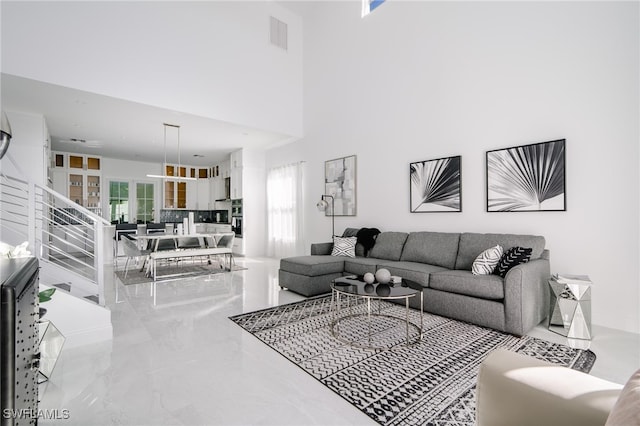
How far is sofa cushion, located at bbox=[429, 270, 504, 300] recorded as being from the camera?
9.80 feet

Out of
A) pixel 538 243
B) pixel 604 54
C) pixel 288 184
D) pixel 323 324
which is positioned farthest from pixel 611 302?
pixel 288 184

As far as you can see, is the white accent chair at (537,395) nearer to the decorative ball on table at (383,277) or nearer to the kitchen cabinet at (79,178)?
the decorative ball on table at (383,277)

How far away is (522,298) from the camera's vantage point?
2.84 m

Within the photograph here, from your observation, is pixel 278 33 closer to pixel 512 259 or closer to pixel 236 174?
pixel 236 174

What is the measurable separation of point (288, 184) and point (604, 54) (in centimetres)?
578

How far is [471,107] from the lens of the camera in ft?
13.7

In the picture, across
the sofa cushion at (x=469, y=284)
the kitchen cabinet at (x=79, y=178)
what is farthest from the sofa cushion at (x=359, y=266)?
the kitchen cabinet at (x=79, y=178)

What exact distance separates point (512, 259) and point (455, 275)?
57cm

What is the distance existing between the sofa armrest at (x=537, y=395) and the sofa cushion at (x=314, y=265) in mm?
3117

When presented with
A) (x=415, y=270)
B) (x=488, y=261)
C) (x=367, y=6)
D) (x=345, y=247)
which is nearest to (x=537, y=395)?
(x=488, y=261)

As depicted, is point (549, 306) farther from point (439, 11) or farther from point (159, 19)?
point (159, 19)

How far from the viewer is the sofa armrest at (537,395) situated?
911 millimetres

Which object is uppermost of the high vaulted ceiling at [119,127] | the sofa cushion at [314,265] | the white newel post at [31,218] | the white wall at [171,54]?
the white wall at [171,54]

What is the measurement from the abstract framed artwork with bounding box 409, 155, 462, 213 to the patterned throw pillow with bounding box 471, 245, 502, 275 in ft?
3.42
